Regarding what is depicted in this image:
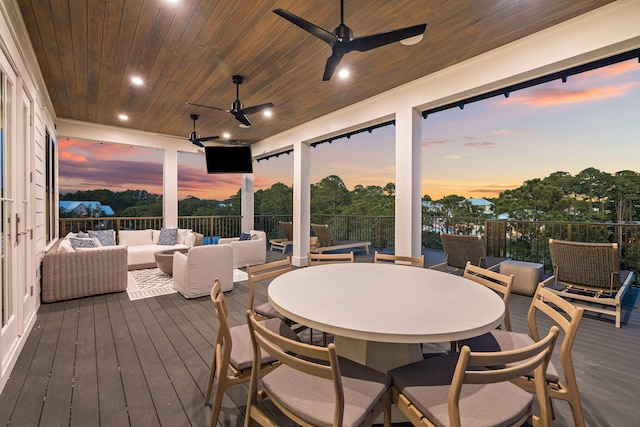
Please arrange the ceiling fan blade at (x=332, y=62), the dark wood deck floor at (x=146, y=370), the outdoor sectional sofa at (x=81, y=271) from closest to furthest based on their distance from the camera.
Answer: the dark wood deck floor at (x=146, y=370)
the ceiling fan blade at (x=332, y=62)
the outdoor sectional sofa at (x=81, y=271)

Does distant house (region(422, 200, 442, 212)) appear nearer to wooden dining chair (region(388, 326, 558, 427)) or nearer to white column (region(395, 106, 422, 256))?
white column (region(395, 106, 422, 256))

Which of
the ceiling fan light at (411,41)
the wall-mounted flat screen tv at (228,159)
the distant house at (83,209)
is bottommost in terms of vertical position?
the distant house at (83,209)

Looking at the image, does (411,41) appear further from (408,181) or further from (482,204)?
(482,204)

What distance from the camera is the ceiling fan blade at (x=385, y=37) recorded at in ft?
6.93

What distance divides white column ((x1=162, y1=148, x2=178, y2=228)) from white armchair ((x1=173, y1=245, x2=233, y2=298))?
11.5 ft

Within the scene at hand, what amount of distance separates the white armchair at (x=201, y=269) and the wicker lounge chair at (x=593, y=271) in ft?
13.4

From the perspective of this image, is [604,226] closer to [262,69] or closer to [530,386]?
[530,386]

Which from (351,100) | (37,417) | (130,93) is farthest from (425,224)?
(37,417)

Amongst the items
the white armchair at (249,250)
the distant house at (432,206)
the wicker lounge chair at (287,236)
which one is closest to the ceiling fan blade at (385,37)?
the white armchair at (249,250)

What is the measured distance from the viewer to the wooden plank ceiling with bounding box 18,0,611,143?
251cm

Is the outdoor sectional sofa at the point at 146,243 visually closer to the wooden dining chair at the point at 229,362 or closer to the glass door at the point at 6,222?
the glass door at the point at 6,222

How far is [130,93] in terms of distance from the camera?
4.53 m

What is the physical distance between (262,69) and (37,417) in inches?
150

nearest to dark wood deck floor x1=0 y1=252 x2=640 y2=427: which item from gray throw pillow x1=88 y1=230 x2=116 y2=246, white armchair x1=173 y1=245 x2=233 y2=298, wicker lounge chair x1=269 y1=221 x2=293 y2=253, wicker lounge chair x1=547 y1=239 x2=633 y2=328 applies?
wicker lounge chair x1=547 y1=239 x2=633 y2=328
